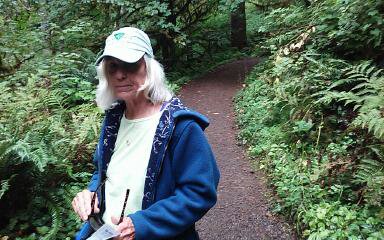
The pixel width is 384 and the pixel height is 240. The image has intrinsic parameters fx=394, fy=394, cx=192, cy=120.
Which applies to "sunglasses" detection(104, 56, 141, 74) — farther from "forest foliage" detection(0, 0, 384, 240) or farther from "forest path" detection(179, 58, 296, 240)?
"forest path" detection(179, 58, 296, 240)

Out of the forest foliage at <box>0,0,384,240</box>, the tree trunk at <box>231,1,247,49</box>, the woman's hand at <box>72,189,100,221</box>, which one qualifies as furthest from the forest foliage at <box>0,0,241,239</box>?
the woman's hand at <box>72,189,100,221</box>

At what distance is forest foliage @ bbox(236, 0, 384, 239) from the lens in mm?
3795

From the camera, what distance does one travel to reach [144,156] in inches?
75.7

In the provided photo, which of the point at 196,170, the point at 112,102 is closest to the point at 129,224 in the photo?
the point at 196,170

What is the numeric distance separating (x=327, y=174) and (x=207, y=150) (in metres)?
2.98

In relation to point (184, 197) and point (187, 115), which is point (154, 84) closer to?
point (187, 115)

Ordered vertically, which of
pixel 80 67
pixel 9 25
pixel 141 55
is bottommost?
pixel 80 67

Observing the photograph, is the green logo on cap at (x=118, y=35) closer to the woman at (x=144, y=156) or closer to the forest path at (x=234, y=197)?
the woman at (x=144, y=156)

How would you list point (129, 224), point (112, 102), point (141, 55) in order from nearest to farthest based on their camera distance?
1. point (129, 224)
2. point (141, 55)
3. point (112, 102)

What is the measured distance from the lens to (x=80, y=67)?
9.29m

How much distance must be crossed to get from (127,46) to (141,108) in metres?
0.33

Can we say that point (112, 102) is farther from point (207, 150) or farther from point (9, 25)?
point (9, 25)

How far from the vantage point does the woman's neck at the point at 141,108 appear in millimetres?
2023

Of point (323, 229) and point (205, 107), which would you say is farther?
point (205, 107)
